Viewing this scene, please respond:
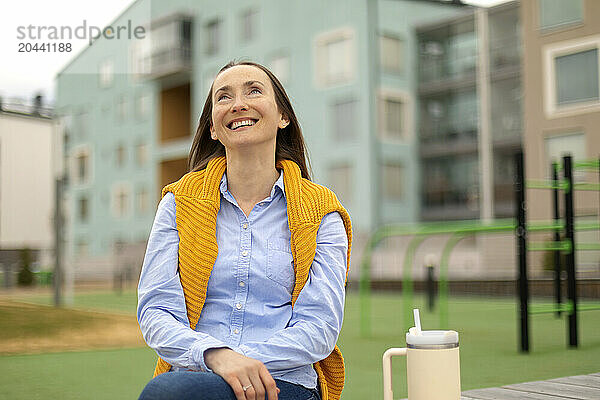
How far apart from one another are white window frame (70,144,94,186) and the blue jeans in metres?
4.13

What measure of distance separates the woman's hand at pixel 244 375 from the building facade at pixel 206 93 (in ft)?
11.8

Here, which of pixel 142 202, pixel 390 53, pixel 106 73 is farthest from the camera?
pixel 390 53

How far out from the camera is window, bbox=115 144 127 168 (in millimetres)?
6758

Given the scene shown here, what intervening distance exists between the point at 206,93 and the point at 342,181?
414 centimetres

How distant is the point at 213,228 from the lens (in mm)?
1115

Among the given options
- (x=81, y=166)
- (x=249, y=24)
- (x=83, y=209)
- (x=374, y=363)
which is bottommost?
(x=374, y=363)

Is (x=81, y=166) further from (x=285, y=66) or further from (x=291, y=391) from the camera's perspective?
(x=285, y=66)

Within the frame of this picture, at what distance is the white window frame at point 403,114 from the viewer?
12.3 meters

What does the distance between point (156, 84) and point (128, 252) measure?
377 centimetres

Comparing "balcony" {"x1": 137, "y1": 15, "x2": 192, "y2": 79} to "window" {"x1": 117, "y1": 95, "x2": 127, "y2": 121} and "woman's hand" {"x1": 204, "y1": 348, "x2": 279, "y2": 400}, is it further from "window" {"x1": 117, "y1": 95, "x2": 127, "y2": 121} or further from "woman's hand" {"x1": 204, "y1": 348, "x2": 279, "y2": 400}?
"woman's hand" {"x1": 204, "y1": 348, "x2": 279, "y2": 400}

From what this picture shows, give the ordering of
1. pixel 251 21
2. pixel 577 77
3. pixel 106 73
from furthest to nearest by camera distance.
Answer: pixel 251 21
pixel 577 77
pixel 106 73

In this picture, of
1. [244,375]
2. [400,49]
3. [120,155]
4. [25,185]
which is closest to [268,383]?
[244,375]

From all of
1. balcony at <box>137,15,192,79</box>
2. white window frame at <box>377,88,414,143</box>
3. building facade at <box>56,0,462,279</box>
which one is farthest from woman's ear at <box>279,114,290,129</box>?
white window frame at <box>377,88,414,143</box>

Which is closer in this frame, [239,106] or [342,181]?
[239,106]
